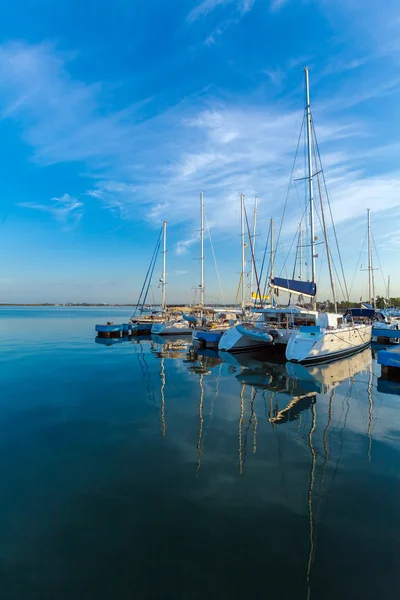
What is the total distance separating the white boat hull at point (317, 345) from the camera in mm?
16125

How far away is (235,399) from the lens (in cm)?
1068

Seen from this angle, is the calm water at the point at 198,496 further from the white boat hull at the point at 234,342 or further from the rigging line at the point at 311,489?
the white boat hull at the point at 234,342

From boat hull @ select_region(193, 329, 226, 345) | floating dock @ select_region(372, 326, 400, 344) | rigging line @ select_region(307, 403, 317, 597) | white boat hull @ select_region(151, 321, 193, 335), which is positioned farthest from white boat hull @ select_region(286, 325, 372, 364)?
white boat hull @ select_region(151, 321, 193, 335)

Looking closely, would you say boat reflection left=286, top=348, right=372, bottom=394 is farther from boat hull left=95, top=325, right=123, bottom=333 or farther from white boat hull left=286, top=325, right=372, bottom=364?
boat hull left=95, top=325, right=123, bottom=333

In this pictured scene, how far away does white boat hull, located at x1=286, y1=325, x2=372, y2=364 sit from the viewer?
52.9 feet

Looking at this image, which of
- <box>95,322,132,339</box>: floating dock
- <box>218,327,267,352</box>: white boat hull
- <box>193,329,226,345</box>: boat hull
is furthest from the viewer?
<box>95,322,132,339</box>: floating dock

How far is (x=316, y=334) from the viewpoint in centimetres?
1661

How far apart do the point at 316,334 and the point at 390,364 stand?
3722mm

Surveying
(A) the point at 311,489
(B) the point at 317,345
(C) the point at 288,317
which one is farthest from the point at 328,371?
(A) the point at 311,489

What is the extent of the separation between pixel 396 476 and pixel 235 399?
5.56 metres

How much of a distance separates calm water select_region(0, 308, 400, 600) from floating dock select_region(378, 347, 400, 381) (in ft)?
11.6

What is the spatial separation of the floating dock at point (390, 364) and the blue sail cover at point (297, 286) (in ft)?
21.2

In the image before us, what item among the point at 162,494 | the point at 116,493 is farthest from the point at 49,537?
the point at 162,494

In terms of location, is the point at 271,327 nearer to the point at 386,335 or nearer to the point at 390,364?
the point at 390,364
